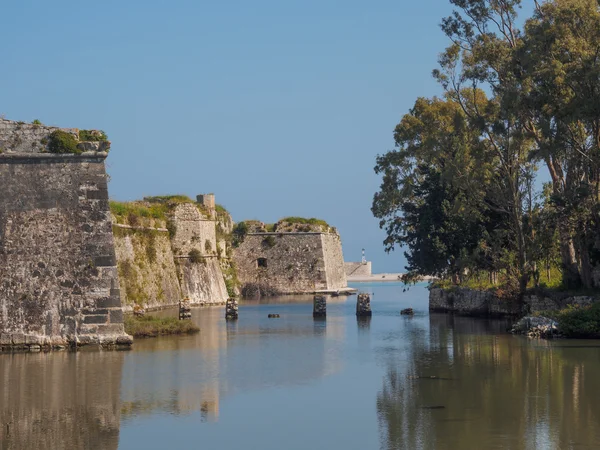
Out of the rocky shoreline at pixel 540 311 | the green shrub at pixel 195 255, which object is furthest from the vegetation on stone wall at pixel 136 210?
the rocky shoreline at pixel 540 311

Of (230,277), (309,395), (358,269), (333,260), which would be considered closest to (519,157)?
(309,395)

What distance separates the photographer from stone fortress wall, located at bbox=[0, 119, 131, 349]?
852 inches

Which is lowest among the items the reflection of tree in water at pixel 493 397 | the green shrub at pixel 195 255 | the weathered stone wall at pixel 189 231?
the reflection of tree in water at pixel 493 397

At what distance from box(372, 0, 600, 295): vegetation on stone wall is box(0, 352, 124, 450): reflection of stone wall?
48.7ft

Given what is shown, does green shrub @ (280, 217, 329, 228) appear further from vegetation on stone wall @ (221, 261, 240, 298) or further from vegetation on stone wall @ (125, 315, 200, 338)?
vegetation on stone wall @ (125, 315, 200, 338)

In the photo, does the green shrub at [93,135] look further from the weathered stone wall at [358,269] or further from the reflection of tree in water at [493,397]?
the weathered stone wall at [358,269]

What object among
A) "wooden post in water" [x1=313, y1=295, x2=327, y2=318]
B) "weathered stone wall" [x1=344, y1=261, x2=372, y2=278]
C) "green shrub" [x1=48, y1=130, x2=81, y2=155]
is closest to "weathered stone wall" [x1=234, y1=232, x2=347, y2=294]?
"wooden post in water" [x1=313, y1=295, x2=327, y2=318]

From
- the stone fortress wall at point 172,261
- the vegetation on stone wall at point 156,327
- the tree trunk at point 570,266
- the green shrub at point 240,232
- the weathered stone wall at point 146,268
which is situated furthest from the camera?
the green shrub at point 240,232

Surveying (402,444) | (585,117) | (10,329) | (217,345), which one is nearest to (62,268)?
(10,329)

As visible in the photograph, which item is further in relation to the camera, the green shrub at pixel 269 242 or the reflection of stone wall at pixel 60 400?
the green shrub at pixel 269 242

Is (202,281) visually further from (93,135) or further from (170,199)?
(93,135)

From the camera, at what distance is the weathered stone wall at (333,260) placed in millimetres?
65312

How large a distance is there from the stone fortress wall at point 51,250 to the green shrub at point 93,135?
75cm

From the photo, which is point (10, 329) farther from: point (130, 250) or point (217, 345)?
point (130, 250)
